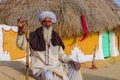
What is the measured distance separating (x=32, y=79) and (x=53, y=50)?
2.22 ft

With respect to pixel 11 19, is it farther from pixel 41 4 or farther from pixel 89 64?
pixel 89 64

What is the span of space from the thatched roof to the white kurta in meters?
8.28

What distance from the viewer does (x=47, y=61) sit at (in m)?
5.39

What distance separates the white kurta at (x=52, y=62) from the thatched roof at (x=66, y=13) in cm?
828

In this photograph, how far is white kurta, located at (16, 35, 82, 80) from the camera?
5.29 meters

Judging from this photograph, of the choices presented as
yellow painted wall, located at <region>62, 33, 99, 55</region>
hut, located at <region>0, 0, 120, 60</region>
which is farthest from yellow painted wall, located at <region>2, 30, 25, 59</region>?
yellow painted wall, located at <region>62, 33, 99, 55</region>

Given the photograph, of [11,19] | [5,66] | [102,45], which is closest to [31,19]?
[11,19]

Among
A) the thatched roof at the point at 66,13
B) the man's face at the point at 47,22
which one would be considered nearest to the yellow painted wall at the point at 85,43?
the thatched roof at the point at 66,13

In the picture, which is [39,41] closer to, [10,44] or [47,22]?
[47,22]

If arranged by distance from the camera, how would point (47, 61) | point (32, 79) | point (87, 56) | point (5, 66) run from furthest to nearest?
point (87, 56)
point (5, 66)
point (32, 79)
point (47, 61)

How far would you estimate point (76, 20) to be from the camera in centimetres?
1432

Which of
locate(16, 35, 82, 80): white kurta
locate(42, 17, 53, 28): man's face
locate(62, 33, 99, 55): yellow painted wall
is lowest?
locate(62, 33, 99, 55): yellow painted wall

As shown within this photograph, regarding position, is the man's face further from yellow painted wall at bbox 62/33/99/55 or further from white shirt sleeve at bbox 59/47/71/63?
yellow painted wall at bbox 62/33/99/55

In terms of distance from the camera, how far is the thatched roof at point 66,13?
1408 centimetres
